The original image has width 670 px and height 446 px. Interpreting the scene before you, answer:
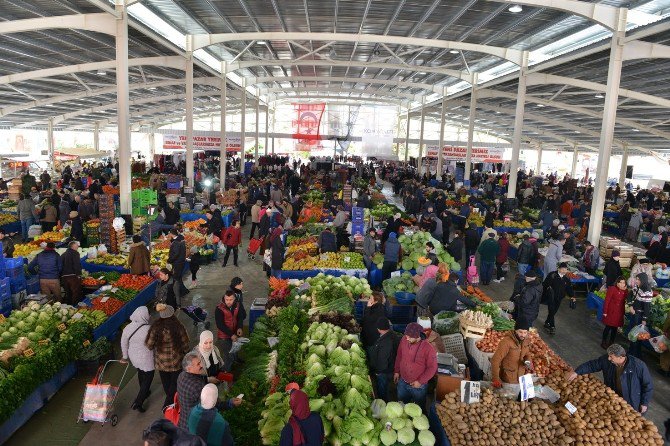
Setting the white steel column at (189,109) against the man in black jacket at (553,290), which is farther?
the white steel column at (189,109)

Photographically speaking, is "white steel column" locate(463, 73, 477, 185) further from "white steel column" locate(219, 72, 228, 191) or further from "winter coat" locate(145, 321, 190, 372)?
"winter coat" locate(145, 321, 190, 372)

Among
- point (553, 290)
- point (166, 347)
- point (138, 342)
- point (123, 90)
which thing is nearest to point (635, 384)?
point (553, 290)

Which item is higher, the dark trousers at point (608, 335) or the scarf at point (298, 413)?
the scarf at point (298, 413)

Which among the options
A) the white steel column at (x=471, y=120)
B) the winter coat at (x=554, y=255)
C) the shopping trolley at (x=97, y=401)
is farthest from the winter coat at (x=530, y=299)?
the white steel column at (x=471, y=120)

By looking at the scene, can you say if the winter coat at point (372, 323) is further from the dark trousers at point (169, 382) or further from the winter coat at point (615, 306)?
the winter coat at point (615, 306)

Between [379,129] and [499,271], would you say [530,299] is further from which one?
[379,129]

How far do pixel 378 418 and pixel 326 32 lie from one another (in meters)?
14.4

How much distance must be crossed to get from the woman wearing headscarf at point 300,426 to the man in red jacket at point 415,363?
5.50 feet

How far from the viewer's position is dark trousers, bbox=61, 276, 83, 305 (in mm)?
7820

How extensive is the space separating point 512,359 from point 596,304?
17.8 feet

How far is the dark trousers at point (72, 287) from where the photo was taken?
7820mm

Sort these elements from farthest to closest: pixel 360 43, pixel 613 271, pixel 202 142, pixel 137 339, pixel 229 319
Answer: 1. pixel 202 142
2. pixel 360 43
3. pixel 613 271
4. pixel 229 319
5. pixel 137 339

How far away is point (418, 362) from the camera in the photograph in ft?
16.0

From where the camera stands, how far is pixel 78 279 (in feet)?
25.9
